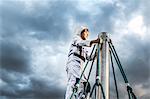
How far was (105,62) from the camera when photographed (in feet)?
21.8

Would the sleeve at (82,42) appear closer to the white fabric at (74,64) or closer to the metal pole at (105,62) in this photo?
the white fabric at (74,64)

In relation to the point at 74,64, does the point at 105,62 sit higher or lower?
lower

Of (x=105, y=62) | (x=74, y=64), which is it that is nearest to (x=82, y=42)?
(x=74, y=64)

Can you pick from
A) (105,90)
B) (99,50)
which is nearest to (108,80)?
(105,90)

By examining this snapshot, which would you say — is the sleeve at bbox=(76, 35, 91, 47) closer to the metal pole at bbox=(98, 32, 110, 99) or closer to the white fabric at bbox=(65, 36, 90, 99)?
the white fabric at bbox=(65, 36, 90, 99)

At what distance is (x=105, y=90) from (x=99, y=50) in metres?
0.86

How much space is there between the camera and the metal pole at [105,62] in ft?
21.1

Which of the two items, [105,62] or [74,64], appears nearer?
[105,62]

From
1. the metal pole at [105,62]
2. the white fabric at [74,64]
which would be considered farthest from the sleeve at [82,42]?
the metal pole at [105,62]

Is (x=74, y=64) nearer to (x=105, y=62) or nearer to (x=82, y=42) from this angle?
(x=82, y=42)

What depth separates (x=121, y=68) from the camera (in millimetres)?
6828

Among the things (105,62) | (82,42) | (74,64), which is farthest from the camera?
(74,64)

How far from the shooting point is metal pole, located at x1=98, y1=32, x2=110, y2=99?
642cm

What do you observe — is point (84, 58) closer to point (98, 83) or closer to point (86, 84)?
point (86, 84)
